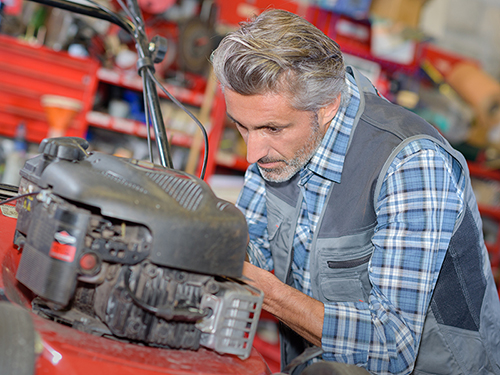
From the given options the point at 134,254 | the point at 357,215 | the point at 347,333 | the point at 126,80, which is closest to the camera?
the point at 134,254

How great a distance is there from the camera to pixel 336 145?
1.24 meters

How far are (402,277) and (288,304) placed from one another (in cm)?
24

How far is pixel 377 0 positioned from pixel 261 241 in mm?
2662

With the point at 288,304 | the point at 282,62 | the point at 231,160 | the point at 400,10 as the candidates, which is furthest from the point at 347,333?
the point at 400,10

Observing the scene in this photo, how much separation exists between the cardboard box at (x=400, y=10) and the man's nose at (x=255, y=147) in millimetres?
2663

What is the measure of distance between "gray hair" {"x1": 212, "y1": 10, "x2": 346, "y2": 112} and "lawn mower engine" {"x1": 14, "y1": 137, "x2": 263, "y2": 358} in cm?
37

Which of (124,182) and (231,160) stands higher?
(124,182)

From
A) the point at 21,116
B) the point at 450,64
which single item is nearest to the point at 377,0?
the point at 450,64

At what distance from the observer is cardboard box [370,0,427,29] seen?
3400 mm

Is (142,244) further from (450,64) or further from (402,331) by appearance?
(450,64)

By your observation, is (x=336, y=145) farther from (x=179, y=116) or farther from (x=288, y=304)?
(x=179, y=116)

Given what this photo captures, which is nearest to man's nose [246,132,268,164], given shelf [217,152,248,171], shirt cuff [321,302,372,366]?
shirt cuff [321,302,372,366]

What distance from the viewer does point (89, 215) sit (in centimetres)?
72

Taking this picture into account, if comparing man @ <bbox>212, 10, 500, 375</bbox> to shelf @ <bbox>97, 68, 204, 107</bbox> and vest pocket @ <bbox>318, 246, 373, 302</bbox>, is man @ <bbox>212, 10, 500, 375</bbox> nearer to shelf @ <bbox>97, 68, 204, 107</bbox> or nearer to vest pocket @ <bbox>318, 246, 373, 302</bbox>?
vest pocket @ <bbox>318, 246, 373, 302</bbox>
